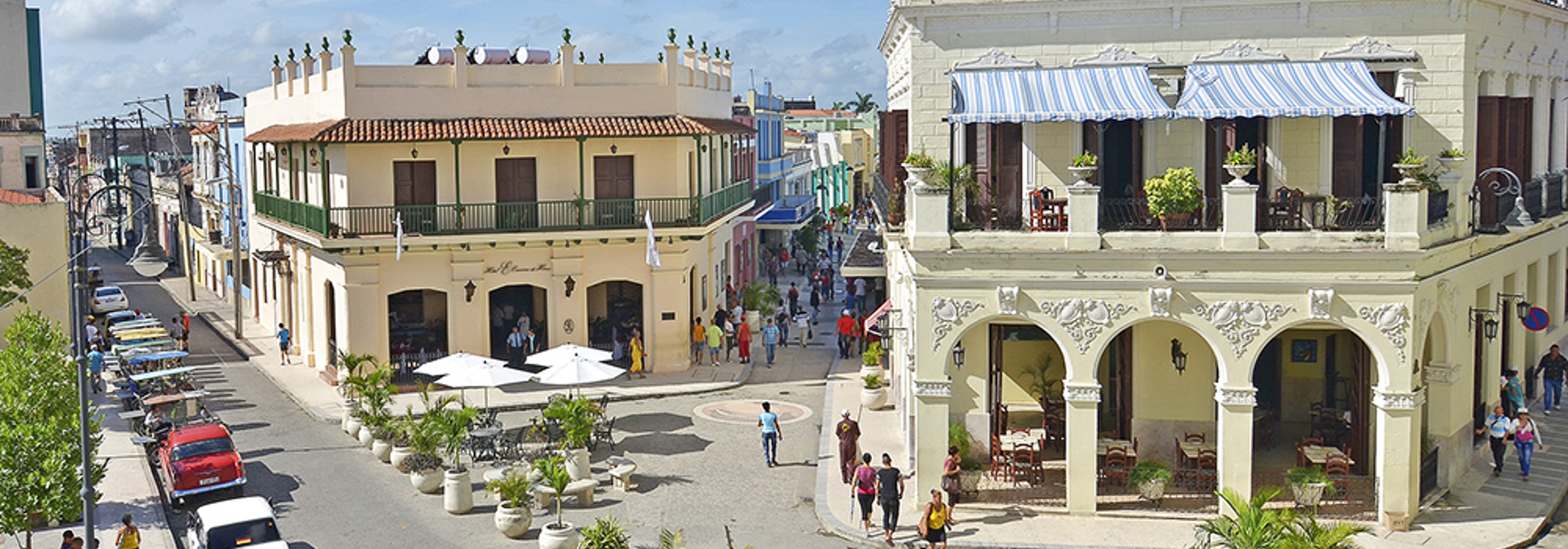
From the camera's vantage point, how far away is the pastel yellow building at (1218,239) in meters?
19.3

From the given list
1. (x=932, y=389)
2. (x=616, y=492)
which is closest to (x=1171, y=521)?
(x=932, y=389)

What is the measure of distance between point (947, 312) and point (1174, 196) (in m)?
3.46

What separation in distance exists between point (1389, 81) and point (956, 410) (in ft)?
27.5

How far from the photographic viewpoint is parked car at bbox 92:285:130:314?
48.0 m

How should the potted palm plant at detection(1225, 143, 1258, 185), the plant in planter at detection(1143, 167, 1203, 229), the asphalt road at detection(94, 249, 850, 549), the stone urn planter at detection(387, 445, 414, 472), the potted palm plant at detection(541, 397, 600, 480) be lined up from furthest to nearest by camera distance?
1. the stone urn planter at detection(387, 445, 414, 472)
2. the potted palm plant at detection(541, 397, 600, 480)
3. the asphalt road at detection(94, 249, 850, 549)
4. the plant in planter at detection(1143, 167, 1203, 229)
5. the potted palm plant at detection(1225, 143, 1258, 185)

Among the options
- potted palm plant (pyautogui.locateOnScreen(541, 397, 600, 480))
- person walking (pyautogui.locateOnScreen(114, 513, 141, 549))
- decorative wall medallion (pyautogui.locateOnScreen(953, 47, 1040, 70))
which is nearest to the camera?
person walking (pyautogui.locateOnScreen(114, 513, 141, 549))

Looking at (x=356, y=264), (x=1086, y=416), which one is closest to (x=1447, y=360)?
(x=1086, y=416)

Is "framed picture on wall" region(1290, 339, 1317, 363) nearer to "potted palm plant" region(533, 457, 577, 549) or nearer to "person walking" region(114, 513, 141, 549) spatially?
"potted palm plant" region(533, 457, 577, 549)

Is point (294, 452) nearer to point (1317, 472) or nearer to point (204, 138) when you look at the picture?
point (1317, 472)

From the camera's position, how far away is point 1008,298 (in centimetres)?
1970

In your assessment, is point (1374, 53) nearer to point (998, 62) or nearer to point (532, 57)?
point (998, 62)

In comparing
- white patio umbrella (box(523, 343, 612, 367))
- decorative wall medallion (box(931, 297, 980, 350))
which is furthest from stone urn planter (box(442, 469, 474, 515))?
decorative wall medallion (box(931, 297, 980, 350))

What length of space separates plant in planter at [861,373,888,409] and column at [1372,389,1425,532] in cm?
1194

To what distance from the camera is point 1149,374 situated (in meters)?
A: 22.6
